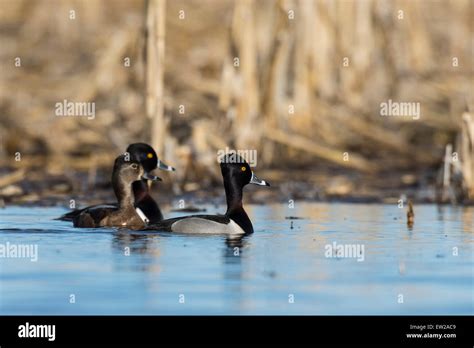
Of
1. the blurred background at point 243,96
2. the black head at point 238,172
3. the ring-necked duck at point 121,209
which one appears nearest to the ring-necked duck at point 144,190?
the ring-necked duck at point 121,209

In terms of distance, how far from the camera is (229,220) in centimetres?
1379

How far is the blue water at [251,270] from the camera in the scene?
926cm

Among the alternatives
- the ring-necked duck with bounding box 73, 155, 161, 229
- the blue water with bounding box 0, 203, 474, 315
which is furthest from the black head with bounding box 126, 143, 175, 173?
the blue water with bounding box 0, 203, 474, 315

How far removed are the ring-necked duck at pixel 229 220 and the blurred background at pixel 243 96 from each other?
3.10 metres

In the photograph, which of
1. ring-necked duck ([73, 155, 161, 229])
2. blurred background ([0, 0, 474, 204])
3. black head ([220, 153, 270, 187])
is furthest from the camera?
blurred background ([0, 0, 474, 204])

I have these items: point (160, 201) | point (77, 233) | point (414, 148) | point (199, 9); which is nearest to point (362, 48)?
point (414, 148)

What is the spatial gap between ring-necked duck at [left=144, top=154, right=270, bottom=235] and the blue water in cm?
19

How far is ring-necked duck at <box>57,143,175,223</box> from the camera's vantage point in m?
15.0

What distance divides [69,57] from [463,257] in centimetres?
1619

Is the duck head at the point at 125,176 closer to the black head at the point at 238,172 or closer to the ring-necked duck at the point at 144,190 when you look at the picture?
the ring-necked duck at the point at 144,190

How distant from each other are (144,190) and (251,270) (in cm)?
485

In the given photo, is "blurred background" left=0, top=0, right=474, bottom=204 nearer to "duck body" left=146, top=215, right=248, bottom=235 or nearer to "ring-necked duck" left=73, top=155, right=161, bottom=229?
"ring-necked duck" left=73, top=155, right=161, bottom=229

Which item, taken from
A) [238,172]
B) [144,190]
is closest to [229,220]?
[238,172]
